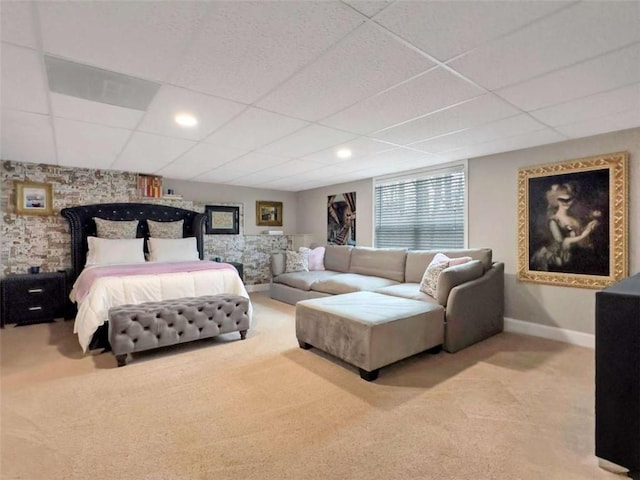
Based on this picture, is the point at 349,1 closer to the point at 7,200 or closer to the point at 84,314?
the point at 84,314

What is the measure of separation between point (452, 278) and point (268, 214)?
4734 mm

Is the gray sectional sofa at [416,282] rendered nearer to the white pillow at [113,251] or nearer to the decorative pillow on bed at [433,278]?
the decorative pillow on bed at [433,278]

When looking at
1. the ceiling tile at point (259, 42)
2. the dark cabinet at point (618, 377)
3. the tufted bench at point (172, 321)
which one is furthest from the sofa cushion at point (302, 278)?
the dark cabinet at point (618, 377)

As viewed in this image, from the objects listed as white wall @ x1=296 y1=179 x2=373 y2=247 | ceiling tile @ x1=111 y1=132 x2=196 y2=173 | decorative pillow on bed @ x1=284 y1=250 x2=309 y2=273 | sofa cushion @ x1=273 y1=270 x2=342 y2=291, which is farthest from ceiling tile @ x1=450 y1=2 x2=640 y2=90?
decorative pillow on bed @ x1=284 y1=250 x2=309 y2=273

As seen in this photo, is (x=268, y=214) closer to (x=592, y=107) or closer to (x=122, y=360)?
(x=122, y=360)

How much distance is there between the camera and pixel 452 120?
9.34 feet

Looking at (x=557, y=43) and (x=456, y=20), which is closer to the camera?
(x=456, y=20)

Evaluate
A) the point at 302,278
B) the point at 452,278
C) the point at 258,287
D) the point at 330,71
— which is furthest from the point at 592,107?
the point at 258,287

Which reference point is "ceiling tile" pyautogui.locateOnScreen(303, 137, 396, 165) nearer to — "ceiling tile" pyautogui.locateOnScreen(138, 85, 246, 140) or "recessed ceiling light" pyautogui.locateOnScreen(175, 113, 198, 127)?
"ceiling tile" pyautogui.locateOnScreen(138, 85, 246, 140)

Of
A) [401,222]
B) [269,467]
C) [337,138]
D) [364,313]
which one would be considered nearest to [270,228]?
[401,222]

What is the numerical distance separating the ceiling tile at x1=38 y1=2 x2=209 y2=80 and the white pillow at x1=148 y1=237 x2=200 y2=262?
3.51m

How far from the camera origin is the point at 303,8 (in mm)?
1425

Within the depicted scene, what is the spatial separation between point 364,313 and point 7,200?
521cm

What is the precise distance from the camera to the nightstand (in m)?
4.02
